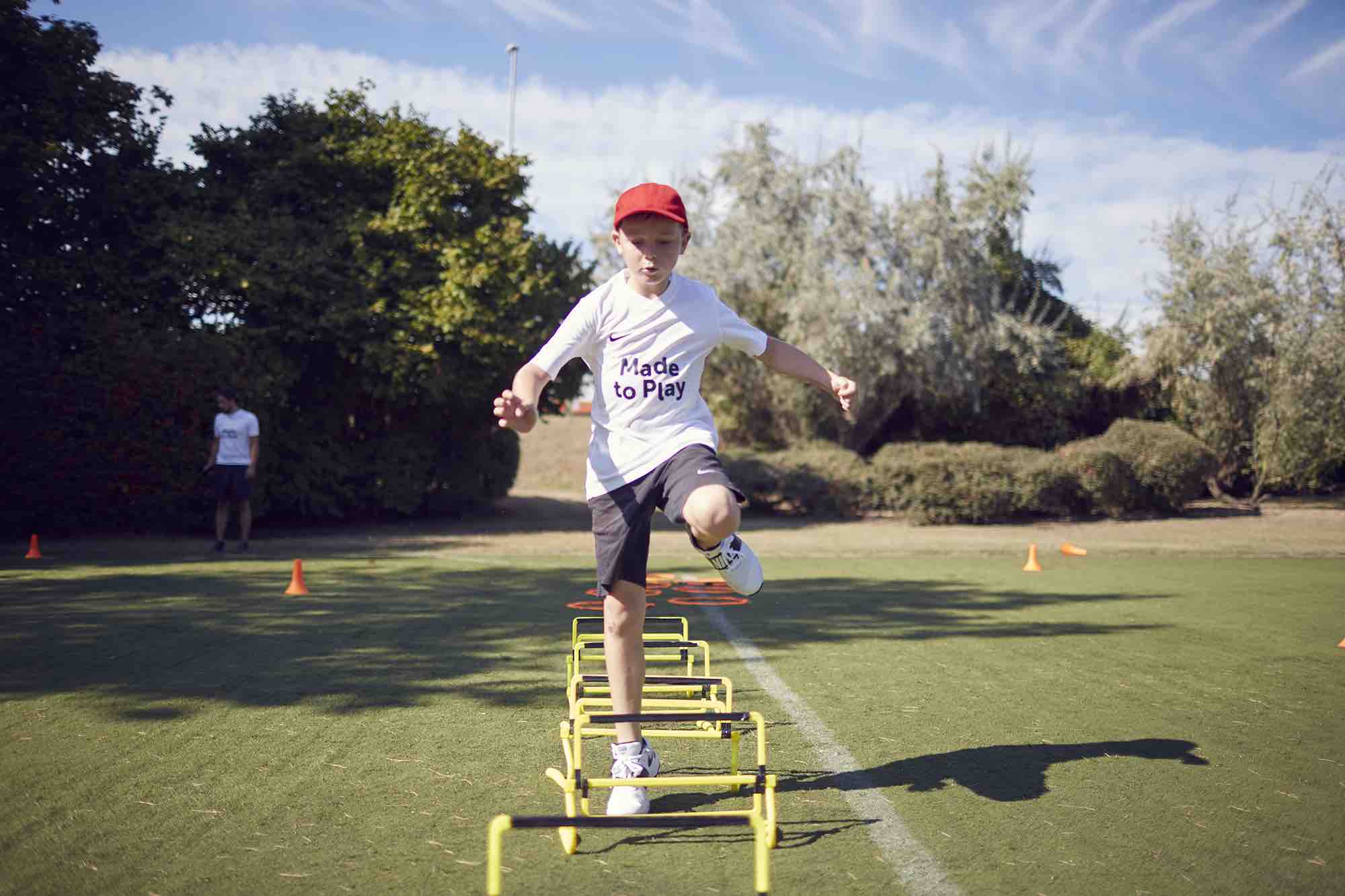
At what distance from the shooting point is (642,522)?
4.28m

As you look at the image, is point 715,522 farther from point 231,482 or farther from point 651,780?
point 231,482

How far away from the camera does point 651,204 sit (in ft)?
13.6

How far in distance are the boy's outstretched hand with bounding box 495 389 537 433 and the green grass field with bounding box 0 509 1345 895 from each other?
5.12 feet

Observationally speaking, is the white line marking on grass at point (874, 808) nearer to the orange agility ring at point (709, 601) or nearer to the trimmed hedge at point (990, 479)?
the orange agility ring at point (709, 601)

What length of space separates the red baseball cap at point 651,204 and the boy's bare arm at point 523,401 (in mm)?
705

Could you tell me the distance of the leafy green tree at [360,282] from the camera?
1759 centimetres

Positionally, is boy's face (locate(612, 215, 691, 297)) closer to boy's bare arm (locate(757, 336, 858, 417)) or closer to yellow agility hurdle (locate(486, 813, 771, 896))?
boy's bare arm (locate(757, 336, 858, 417))

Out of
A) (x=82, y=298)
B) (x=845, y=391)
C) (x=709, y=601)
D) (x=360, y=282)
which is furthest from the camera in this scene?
(x=360, y=282)

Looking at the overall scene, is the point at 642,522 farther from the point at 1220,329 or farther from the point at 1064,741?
the point at 1220,329

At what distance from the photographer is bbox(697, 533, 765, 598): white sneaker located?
4301 millimetres

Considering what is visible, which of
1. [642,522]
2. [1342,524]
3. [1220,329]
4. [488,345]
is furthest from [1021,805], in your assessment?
[1220,329]

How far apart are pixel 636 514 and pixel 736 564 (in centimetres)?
50

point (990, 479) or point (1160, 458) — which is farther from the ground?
point (1160, 458)

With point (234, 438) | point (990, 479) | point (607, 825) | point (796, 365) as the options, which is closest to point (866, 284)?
point (990, 479)
